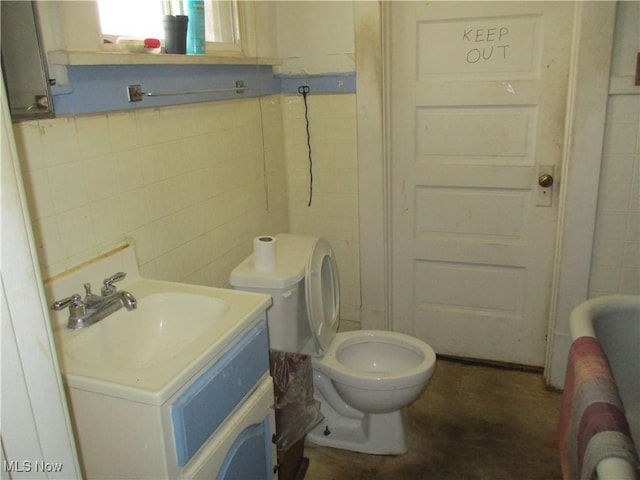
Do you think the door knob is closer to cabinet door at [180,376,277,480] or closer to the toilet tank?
the toilet tank

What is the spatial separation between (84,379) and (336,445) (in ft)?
4.22

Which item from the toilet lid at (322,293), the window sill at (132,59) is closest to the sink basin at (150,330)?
the toilet lid at (322,293)

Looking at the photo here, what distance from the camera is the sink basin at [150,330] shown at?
4.38ft

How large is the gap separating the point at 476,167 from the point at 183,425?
1.78 m

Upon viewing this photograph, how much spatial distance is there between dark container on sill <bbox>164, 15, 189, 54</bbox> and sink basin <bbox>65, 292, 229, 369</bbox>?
798 millimetres

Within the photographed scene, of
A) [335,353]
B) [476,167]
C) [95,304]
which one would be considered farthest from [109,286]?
[476,167]

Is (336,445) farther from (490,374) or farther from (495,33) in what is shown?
(495,33)

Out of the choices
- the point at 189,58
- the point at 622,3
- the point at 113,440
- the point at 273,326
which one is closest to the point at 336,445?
the point at 273,326

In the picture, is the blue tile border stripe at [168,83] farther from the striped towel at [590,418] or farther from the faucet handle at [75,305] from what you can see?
the striped towel at [590,418]

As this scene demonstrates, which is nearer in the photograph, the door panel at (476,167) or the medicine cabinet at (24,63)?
the medicine cabinet at (24,63)

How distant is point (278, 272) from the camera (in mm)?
1822

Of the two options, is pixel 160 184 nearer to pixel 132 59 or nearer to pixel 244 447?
pixel 132 59

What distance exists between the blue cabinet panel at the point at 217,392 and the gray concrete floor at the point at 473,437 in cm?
80

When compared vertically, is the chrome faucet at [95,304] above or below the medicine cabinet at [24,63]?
below
